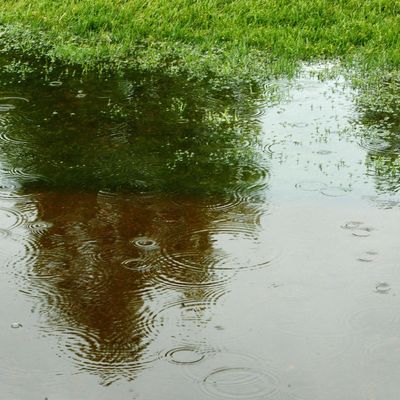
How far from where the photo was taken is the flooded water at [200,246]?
4.66 metres

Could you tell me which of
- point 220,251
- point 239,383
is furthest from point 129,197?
point 239,383

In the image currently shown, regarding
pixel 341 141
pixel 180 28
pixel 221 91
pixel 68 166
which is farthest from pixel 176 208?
pixel 180 28

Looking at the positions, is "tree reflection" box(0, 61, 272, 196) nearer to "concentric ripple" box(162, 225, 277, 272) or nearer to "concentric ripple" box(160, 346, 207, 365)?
"concentric ripple" box(162, 225, 277, 272)

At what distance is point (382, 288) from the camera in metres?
5.40

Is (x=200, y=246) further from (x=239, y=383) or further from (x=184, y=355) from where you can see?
(x=239, y=383)

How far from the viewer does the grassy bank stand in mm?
10203

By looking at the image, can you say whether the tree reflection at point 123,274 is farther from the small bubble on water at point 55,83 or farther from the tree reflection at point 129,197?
the small bubble on water at point 55,83

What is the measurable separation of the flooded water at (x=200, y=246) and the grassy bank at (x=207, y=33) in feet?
3.48

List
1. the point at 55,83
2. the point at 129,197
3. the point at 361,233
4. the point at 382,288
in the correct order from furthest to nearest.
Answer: the point at 55,83 → the point at 129,197 → the point at 361,233 → the point at 382,288

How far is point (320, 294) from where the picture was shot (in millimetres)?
5359

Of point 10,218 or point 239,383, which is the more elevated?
point 239,383

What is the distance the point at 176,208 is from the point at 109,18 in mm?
5650

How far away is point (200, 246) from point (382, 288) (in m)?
1.23

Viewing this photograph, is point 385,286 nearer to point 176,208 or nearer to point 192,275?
point 192,275
